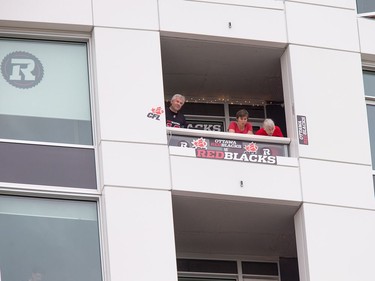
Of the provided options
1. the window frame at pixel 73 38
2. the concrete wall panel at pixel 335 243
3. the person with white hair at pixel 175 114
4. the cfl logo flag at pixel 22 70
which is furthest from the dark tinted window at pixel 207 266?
the cfl logo flag at pixel 22 70

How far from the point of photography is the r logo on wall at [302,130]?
30.5 metres

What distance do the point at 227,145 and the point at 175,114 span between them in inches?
43.6

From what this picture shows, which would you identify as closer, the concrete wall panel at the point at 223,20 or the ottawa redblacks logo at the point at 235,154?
the ottawa redblacks logo at the point at 235,154

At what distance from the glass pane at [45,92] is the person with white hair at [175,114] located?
1564 mm

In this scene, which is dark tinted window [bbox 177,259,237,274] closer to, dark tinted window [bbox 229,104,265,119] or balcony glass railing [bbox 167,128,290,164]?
balcony glass railing [bbox 167,128,290,164]

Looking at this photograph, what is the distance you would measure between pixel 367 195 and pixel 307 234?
1451 millimetres

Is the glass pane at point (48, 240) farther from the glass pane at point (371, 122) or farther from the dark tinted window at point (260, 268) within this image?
the glass pane at point (371, 122)

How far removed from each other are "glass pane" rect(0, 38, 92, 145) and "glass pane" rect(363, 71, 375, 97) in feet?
17.7

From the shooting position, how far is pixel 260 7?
3142 cm

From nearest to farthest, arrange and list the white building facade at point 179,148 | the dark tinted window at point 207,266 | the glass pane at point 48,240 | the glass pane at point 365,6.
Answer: the glass pane at point 48,240 → the white building facade at point 179,148 → the dark tinted window at point 207,266 → the glass pane at point 365,6

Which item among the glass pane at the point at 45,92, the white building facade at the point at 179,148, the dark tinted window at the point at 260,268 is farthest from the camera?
the dark tinted window at the point at 260,268

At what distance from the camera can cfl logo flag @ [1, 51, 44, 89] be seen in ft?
97.6

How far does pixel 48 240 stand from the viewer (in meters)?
28.4

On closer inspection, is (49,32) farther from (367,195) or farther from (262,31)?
(367,195)
